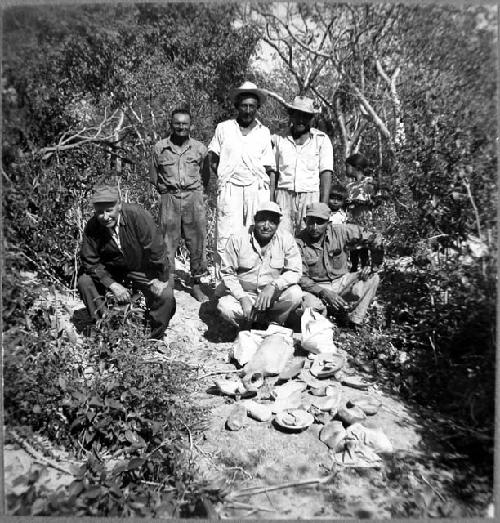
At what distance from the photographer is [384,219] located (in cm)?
452

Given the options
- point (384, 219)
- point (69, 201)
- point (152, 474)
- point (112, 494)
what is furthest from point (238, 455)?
point (69, 201)

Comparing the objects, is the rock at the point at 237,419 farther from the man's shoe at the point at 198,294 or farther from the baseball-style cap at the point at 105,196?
the man's shoe at the point at 198,294

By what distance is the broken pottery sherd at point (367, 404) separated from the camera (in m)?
3.03

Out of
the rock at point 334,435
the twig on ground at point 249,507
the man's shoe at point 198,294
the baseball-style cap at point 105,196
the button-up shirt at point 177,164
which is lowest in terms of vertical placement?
the twig on ground at point 249,507

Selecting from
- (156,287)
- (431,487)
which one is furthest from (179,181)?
(431,487)

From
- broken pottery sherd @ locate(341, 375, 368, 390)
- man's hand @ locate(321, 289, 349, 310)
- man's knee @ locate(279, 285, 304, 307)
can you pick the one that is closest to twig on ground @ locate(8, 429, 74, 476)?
broken pottery sherd @ locate(341, 375, 368, 390)

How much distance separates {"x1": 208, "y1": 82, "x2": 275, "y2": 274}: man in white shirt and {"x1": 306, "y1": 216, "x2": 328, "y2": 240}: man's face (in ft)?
1.70

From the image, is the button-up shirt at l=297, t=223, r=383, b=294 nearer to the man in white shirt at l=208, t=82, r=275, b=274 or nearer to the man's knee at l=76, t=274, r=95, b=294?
the man in white shirt at l=208, t=82, r=275, b=274

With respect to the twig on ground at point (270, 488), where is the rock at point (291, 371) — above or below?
above

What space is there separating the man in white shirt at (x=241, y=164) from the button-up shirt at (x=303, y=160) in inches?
5.0

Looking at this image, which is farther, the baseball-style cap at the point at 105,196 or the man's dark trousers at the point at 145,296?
the man's dark trousers at the point at 145,296

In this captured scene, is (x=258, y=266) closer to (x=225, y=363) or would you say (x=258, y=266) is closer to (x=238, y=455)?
(x=225, y=363)

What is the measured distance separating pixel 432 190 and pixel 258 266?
1.46 metres

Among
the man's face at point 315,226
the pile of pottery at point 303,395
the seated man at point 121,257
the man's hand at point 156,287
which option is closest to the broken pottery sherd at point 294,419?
the pile of pottery at point 303,395
